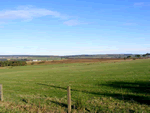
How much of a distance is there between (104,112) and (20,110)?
484 cm

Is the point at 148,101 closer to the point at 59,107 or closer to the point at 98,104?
the point at 98,104

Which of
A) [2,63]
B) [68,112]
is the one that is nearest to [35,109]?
[68,112]

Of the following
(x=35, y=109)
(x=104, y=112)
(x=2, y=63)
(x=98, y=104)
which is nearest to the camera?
(x=104, y=112)

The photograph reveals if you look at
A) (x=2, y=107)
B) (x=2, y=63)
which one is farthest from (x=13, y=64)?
(x=2, y=107)

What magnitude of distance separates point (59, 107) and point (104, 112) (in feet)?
9.24

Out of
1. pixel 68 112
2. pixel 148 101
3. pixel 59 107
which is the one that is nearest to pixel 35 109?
pixel 59 107

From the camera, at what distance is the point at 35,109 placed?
9.60 metres

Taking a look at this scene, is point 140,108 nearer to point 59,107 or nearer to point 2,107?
point 59,107

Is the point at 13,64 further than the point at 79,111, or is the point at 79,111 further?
the point at 13,64

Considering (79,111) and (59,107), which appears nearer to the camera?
(79,111)

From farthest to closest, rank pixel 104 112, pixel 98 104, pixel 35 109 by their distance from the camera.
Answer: pixel 98 104 < pixel 35 109 < pixel 104 112

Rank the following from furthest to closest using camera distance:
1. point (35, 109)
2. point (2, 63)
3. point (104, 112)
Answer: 1. point (2, 63)
2. point (35, 109)
3. point (104, 112)

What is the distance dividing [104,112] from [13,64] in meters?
103

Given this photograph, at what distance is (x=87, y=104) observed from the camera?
1060 centimetres
